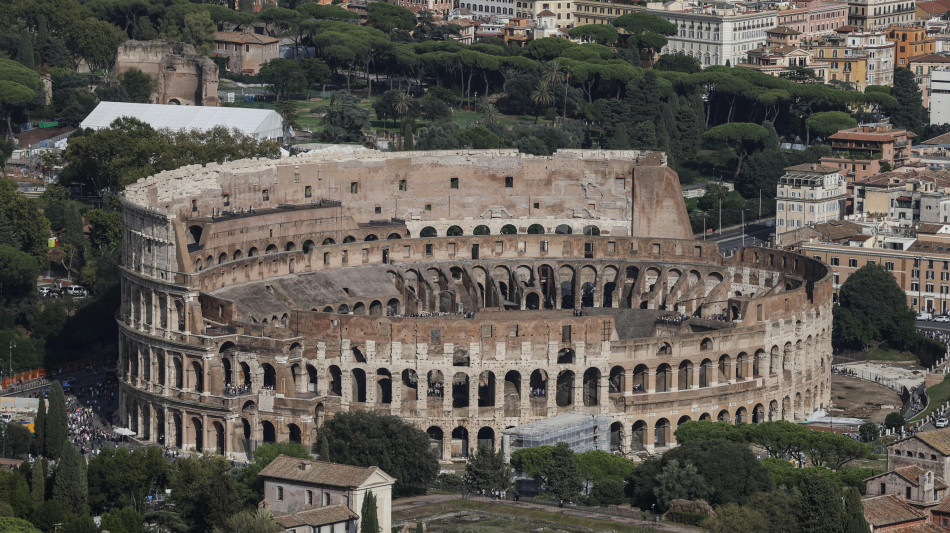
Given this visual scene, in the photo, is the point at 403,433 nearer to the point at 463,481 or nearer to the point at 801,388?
the point at 463,481

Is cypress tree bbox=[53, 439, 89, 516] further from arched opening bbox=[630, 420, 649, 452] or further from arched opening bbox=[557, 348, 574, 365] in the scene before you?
arched opening bbox=[630, 420, 649, 452]

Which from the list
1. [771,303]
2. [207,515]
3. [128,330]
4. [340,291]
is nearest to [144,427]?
[128,330]

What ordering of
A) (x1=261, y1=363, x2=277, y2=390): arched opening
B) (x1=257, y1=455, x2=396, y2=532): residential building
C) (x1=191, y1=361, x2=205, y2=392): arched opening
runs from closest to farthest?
(x1=257, y1=455, x2=396, y2=532): residential building < (x1=261, y1=363, x2=277, y2=390): arched opening < (x1=191, y1=361, x2=205, y2=392): arched opening

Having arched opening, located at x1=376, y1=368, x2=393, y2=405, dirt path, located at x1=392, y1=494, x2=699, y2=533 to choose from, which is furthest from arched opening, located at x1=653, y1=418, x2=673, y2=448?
dirt path, located at x1=392, y1=494, x2=699, y2=533

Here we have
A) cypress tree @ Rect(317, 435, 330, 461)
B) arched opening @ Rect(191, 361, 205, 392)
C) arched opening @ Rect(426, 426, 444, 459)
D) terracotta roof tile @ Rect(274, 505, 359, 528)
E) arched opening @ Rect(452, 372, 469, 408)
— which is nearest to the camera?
terracotta roof tile @ Rect(274, 505, 359, 528)

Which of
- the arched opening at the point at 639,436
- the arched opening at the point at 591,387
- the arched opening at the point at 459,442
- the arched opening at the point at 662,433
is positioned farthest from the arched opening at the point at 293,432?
the arched opening at the point at 662,433

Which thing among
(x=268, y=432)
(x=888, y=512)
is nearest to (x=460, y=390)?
(x=268, y=432)

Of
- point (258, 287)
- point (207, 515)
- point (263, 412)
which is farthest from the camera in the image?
point (258, 287)
